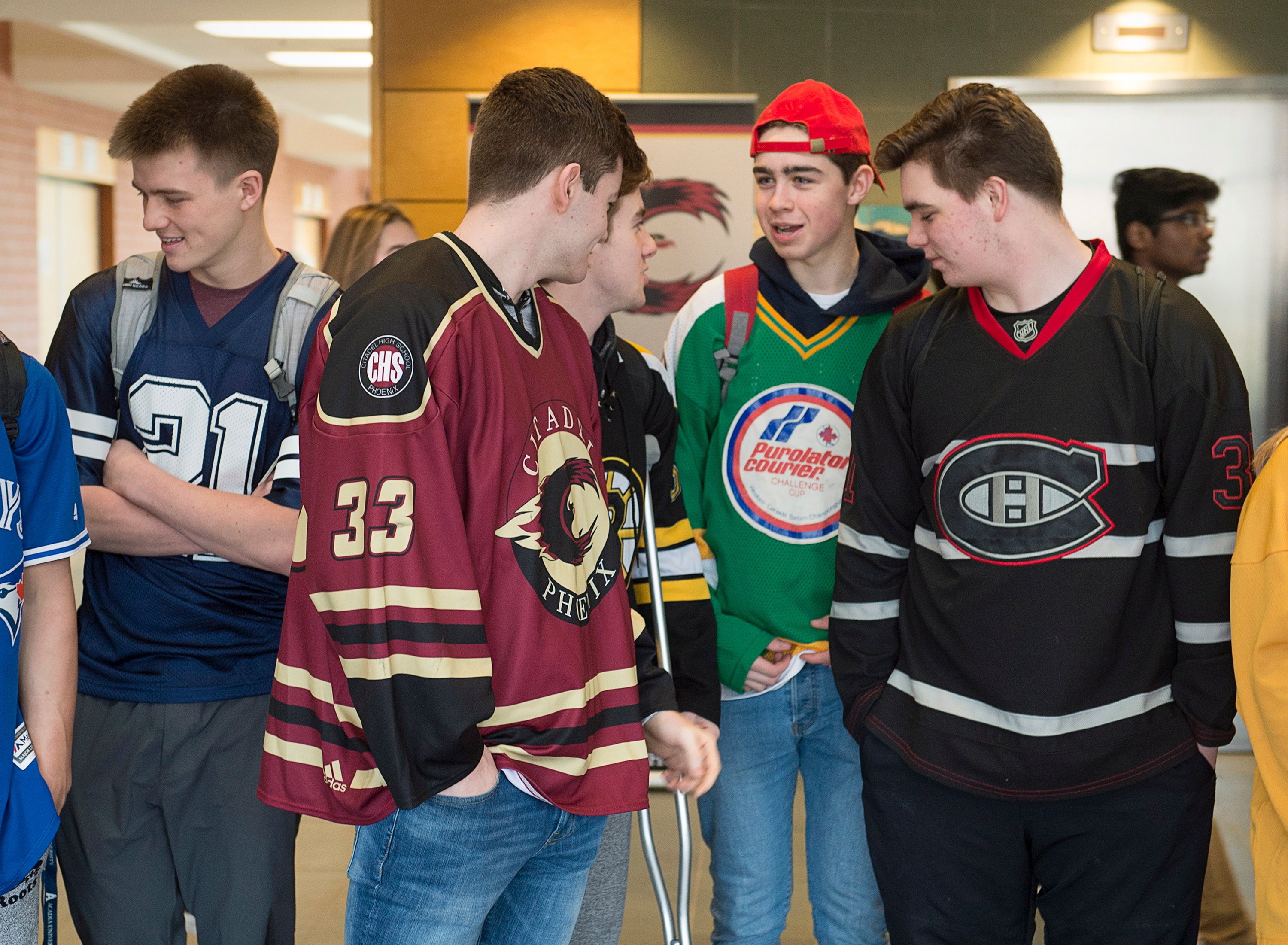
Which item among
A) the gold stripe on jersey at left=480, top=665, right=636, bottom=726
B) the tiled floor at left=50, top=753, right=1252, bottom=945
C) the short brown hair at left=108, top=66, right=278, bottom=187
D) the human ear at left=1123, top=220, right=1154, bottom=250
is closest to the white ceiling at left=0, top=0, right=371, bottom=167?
the human ear at left=1123, top=220, right=1154, bottom=250

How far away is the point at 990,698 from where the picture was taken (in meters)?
1.88

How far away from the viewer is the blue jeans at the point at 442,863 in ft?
4.53

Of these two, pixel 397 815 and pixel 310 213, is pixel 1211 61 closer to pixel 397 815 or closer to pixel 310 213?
pixel 397 815

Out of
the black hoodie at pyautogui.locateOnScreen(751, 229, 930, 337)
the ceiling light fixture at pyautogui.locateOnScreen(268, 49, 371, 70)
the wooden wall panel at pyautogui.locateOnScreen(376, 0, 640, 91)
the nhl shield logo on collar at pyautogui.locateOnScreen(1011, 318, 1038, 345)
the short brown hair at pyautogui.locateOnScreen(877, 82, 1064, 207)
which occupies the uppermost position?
Answer: the ceiling light fixture at pyautogui.locateOnScreen(268, 49, 371, 70)

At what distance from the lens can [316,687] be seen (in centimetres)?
139

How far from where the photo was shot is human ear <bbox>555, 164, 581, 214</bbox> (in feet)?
4.89

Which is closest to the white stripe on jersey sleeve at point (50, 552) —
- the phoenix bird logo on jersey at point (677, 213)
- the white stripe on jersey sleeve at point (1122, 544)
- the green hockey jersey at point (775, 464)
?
the green hockey jersey at point (775, 464)

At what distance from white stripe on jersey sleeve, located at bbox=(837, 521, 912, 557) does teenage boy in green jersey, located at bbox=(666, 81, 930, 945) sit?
Answer: 0.17 metres

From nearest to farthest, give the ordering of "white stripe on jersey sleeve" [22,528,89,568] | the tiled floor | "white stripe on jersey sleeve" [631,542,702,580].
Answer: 1. "white stripe on jersey sleeve" [22,528,89,568]
2. "white stripe on jersey sleeve" [631,542,702,580]
3. the tiled floor

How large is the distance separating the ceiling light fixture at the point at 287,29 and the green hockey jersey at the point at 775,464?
6.30 metres

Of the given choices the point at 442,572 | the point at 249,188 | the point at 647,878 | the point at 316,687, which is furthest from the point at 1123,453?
the point at 647,878

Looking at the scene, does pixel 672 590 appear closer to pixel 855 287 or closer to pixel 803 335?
pixel 803 335

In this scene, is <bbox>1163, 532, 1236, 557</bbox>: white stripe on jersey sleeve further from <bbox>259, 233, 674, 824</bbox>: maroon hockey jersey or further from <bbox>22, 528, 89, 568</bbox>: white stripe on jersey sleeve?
<bbox>22, 528, 89, 568</bbox>: white stripe on jersey sleeve

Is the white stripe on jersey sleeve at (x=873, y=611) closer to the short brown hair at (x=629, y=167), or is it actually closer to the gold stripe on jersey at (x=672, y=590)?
the gold stripe on jersey at (x=672, y=590)
